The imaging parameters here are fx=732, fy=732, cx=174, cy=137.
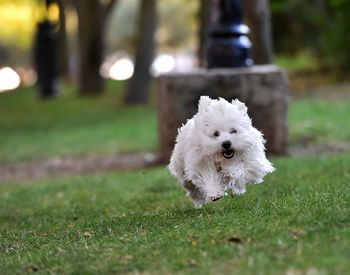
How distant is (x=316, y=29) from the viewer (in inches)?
1152

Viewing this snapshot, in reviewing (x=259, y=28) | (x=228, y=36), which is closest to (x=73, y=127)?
(x=259, y=28)

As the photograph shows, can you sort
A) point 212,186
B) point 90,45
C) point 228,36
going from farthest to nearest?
point 90,45 → point 228,36 → point 212,186

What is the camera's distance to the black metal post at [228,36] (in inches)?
510

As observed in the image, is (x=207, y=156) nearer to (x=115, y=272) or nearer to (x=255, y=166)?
(x=255, y=166)

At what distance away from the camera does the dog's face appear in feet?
21.1

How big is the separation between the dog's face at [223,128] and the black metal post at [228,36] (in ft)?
21.2

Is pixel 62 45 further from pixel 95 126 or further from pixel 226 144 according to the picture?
pixel 226 144

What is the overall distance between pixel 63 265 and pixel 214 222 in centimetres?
138

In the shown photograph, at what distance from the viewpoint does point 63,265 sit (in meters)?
5.57

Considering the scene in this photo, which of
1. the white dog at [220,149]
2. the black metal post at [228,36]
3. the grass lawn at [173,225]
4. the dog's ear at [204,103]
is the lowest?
the grass lawn at [173,225]

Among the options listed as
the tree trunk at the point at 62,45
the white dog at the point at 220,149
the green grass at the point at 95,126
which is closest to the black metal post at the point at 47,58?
the green grass at the point at 95,126

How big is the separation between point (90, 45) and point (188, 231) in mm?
22222

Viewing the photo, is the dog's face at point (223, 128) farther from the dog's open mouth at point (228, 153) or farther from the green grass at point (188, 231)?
the green grass at point (188, 231)

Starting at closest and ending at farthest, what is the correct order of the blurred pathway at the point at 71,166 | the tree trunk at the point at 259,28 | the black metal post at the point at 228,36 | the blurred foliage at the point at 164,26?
the black metal post at the point at 228,36
the blurred pathway at the point at 71,166
the tree trunk at the point at 259,28
the blurred foliage at the point at 164,26
